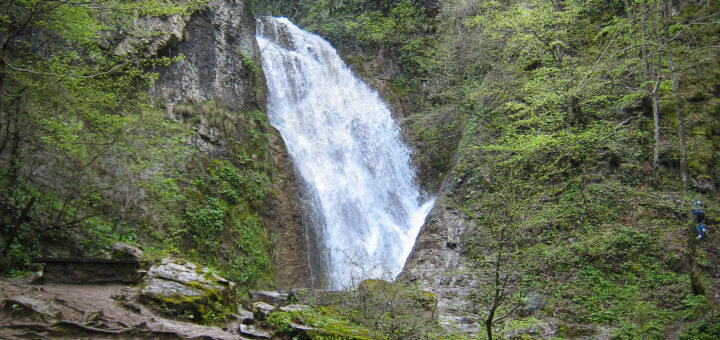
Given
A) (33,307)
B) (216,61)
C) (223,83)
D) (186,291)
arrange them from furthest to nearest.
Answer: (216,61), (223,83), (186,291), (33,307)

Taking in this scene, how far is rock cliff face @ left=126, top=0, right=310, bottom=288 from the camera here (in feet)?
42.7

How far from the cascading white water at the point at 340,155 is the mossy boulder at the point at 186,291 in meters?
6.25

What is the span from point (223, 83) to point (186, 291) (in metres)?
10.6

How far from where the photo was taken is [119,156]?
293 inches

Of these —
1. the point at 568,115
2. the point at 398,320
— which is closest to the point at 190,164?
the point at 398,320

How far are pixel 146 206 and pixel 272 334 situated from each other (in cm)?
490

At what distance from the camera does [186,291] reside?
6324mm

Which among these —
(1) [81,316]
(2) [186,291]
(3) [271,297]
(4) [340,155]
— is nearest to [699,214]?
(3) [271,297]

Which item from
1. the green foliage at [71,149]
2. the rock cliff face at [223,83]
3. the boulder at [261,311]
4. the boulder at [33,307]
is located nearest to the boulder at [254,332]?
the boulder at [261,311]

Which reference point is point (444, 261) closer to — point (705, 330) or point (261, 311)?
point (705, 330)

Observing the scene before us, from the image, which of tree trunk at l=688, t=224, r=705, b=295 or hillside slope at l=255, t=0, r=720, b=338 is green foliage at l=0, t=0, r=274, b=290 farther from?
tree trunk at l=688, t=224, r=705, b=295

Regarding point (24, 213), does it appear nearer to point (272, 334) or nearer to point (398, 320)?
point (272, 334)

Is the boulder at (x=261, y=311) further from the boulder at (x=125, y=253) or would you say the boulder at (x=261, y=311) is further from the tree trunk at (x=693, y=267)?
the tree trunk at (x=693, y=267)

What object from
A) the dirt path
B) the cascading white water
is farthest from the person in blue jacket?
the dirt path
